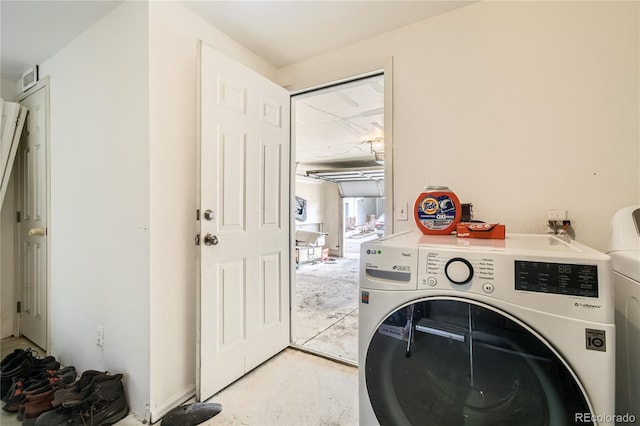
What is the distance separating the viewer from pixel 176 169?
1.54 meters

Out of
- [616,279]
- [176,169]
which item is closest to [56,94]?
[176,169]

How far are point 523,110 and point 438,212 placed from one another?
30.1 inches

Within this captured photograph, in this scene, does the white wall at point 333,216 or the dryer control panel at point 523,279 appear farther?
the white wall at point 333,216

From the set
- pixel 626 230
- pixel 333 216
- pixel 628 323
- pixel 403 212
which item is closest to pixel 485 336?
pixel 628 323

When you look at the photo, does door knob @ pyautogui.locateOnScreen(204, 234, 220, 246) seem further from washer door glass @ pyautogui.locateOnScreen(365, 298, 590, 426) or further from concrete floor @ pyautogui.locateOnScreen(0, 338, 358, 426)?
washer door glass @ pyautogui.locateOnScreen(365, 298, 590, 426)

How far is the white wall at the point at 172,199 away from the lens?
4.67 ft

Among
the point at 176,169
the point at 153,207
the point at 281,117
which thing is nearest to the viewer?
the point at 153,207

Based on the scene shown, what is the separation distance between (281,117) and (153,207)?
112cm

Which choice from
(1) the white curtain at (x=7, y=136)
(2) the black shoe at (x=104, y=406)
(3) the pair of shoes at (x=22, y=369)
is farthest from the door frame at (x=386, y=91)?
(1) the white curtain at (x=7, y=136)

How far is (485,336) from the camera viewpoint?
791mm

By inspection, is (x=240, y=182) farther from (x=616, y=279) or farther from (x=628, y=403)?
(x=628, y=403)

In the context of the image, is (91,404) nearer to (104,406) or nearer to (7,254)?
(104,406)

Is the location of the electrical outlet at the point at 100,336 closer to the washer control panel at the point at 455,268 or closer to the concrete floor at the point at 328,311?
the concrete floor at the point at 328,311

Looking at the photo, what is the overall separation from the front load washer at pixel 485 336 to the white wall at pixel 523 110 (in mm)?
720
